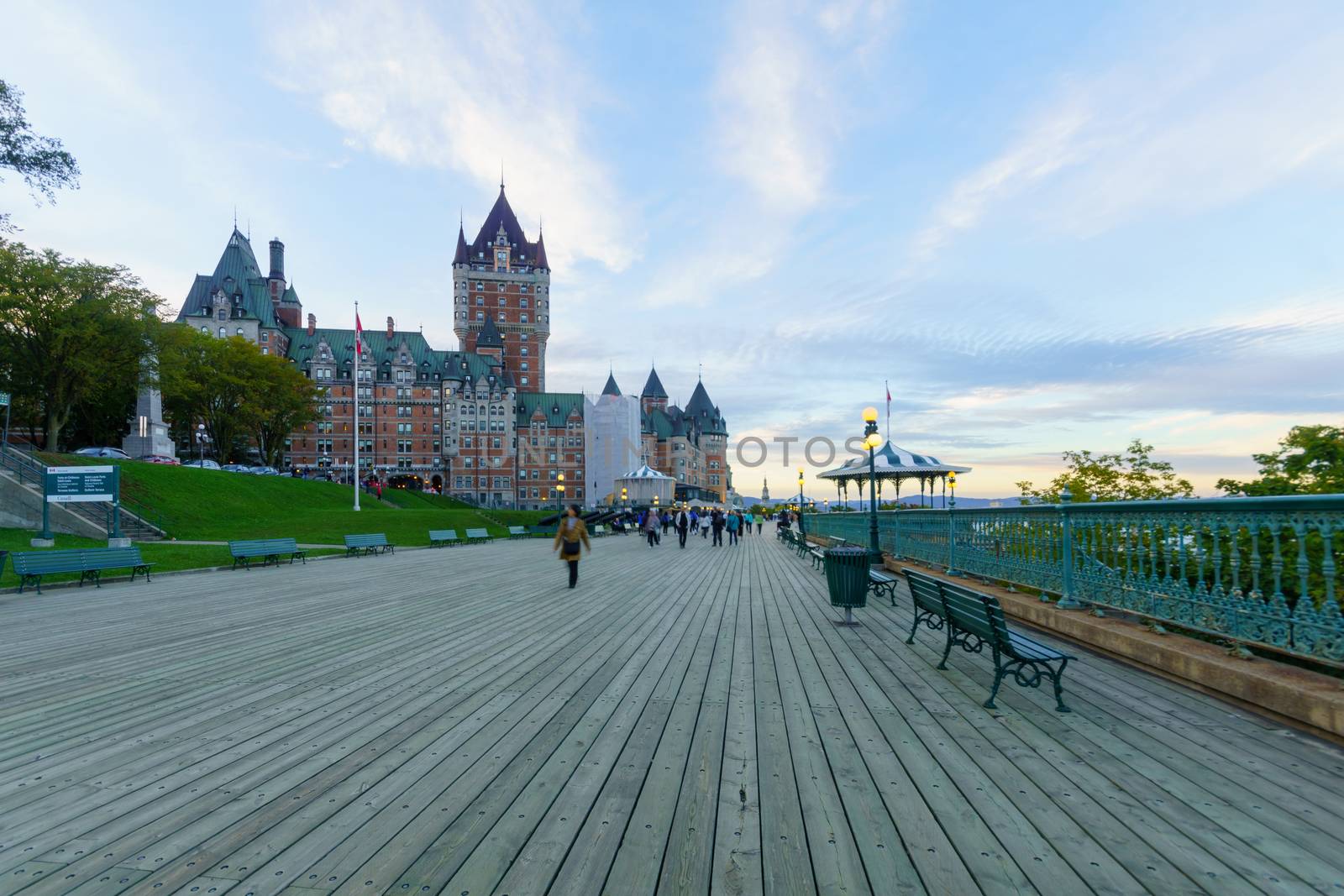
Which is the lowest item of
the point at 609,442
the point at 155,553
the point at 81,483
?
the point at 155,553

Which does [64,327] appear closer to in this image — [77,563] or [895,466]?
[77,563]

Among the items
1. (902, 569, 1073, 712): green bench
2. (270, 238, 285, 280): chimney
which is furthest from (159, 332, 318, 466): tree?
(902, 569, 1073, 712): green bench

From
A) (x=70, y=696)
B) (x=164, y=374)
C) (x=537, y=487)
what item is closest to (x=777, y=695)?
(x=70, y=696)

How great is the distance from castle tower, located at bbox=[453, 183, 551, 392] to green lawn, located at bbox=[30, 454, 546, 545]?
212 feet

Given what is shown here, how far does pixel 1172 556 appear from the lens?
588 centimetres

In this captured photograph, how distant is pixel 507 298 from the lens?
108 metres

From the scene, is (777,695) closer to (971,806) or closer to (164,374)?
(971,806)

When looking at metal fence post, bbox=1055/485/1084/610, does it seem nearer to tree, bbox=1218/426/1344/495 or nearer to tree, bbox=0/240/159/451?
tree, bbox=1218/426/1344/495

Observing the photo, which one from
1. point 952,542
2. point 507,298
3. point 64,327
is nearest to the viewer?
point 952,542

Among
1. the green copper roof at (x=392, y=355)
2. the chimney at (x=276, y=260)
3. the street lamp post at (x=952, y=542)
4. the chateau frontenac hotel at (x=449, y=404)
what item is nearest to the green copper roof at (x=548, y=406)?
the chateau frontenac hotel at (x=449, y=404)

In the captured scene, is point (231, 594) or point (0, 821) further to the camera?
point (231, 594)

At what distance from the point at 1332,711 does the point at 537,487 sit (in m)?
94.8

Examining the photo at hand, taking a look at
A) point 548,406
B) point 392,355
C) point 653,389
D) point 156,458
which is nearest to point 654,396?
point 653,389

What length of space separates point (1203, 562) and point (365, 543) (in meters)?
21.7
